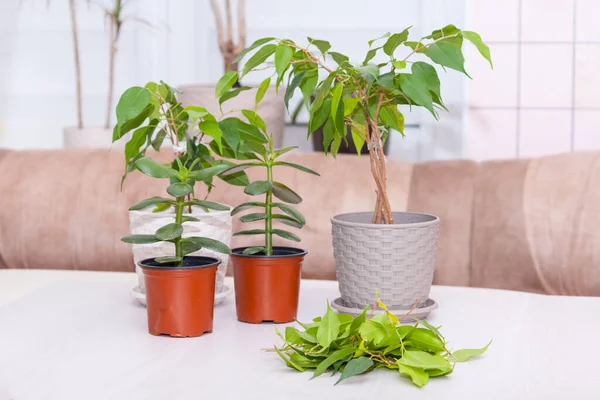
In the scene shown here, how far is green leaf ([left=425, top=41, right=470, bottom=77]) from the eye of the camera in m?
0.89

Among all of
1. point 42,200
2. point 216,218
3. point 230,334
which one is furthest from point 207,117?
point 42,200

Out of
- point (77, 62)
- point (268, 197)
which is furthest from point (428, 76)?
point (77, 62)

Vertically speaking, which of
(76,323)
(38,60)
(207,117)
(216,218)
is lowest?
(76,323)

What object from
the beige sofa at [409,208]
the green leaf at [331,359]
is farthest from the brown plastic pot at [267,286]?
the beige sofa at [409,208]

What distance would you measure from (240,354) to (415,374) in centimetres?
21

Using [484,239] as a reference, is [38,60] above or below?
above

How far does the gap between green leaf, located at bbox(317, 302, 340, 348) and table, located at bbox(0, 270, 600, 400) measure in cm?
4

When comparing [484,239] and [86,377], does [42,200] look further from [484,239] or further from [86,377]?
[86,377]

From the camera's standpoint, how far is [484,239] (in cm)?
173

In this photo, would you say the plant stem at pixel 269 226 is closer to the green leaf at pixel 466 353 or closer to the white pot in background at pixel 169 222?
the white pot in background at pixel 169 222

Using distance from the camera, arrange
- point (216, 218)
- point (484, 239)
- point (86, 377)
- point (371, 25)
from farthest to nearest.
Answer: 1. point (371, 25)
2. point (484, 239)
3. point (216, 218)
4. point (86, 377)

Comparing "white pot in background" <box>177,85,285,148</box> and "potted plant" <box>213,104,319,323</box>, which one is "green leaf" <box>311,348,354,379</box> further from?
"white pot in background" <box>177,85,285,148</box>

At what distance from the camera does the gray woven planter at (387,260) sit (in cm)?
97

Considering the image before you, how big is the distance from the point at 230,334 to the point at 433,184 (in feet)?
3.02
